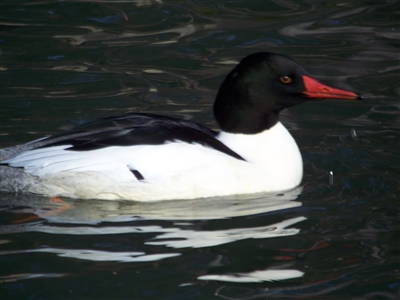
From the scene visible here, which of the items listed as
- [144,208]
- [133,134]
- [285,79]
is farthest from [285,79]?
[144,208]

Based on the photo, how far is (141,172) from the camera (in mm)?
5793

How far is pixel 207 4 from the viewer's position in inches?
436

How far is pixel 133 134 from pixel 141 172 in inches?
12.9

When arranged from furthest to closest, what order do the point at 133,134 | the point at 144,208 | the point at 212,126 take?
the point at 212,126 < the point at 133,134 < the point at 144,208

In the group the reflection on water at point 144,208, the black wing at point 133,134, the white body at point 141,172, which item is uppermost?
the black wing at point 133,134

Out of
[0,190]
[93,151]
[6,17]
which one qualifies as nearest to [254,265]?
[93,151]

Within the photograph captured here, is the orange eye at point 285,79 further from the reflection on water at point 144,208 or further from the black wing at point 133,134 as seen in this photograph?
the reflection on water at point 144,208

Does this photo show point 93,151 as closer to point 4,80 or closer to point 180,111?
point 180,111

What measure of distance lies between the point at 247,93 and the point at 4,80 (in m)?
3.70

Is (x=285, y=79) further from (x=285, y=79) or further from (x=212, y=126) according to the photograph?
(x=212, y=126)

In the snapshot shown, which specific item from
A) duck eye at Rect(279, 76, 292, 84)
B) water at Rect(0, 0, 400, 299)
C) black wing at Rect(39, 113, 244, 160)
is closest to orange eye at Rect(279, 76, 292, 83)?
duck eye at Rect(279, 76, 292, 84)

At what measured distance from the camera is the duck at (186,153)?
5801 millimetres

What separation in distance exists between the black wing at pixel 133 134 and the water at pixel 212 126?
0.48 m

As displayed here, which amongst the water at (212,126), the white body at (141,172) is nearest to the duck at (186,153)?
the white body at (141,172)
